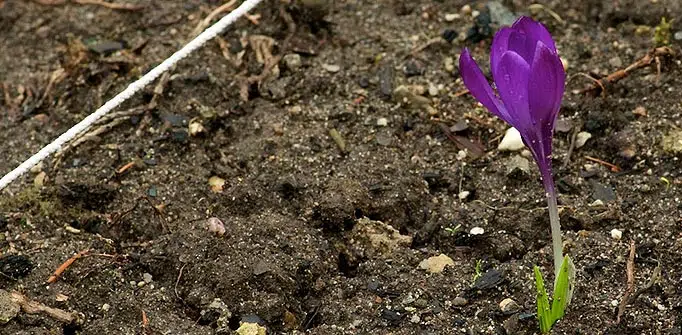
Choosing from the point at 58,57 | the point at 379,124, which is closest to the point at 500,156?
the point at 379,124

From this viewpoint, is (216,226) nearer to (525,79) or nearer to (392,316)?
(392,316)

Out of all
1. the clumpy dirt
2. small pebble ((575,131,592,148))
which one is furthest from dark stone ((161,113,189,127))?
small pebble ((575,131,592,148))

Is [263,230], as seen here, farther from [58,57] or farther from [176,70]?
[58,57]

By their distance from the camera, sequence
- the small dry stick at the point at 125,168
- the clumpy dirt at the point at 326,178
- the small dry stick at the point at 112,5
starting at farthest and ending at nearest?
the small dry stick at the point at 112,5 < the small dry stick at the point at 125,168 < the clumpy dirt at the point at 326,178

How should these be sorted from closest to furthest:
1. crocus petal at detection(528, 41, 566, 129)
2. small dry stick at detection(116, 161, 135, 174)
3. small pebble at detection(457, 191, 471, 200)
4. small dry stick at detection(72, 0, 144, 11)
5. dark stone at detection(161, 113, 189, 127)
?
crocus petal at detection(528, 41, 566, 129)
small pebble at detection(457, 191, 471, 200)
small dry stick at detection(116, 161, 135, 174)
dark stone at detection(161, 113, 189, 127)
small dry stick at detection(72, 0, 144, 11)

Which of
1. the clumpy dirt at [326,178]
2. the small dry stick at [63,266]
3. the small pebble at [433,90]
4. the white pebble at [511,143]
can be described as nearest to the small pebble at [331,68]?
the clumpy dirt at [326,178]

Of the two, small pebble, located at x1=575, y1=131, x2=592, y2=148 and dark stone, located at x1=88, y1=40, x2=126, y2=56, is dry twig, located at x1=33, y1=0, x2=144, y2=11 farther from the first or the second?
small pebble, located at x1=575, y1=131, x2=592, y2=148

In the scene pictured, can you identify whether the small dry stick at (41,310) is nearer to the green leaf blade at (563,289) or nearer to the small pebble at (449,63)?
the green leaf blade at (563,289)

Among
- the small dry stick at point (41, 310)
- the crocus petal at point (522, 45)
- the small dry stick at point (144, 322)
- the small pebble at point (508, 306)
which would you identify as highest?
the crocus petal at point (522, 45)
